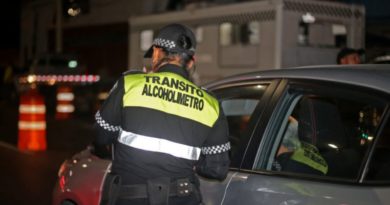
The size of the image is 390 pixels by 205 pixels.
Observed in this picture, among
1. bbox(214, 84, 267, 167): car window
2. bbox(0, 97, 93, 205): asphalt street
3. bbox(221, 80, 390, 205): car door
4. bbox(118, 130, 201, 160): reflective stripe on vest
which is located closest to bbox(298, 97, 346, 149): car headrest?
bbox(221, 80, 390, 205): car door

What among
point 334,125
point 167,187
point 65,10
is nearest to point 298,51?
point 65,10

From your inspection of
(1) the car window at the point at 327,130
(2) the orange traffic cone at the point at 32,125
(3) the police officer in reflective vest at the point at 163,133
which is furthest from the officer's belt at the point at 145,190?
(2) the orange traffic cone at the point at 32,125

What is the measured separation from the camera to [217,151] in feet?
10.1

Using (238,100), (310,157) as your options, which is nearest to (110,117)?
(310,157)

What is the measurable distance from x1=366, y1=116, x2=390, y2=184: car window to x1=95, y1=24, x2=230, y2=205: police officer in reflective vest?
0.65 metres

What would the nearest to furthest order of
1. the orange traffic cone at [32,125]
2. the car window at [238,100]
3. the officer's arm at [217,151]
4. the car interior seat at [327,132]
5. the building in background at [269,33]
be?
the officer's arm at [217,151] → the car interior seat at [327,132] → the car window at [238,100] → the orange traffic cone at [32,125] → the building in background at [269,33]

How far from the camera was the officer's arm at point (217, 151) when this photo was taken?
306 centimetres

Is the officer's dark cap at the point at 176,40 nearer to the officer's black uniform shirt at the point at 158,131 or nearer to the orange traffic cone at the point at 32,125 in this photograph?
the officer's black uniform shirt at the point at 158,131

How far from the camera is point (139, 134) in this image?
2.97 m

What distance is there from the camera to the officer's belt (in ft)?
9.64

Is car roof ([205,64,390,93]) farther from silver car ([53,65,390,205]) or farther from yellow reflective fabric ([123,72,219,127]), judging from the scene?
yellow reflective fabric ([123,72,219,127])

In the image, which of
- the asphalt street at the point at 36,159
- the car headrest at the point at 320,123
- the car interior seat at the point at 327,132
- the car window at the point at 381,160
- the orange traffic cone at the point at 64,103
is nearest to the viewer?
the car window at the point at 381,160

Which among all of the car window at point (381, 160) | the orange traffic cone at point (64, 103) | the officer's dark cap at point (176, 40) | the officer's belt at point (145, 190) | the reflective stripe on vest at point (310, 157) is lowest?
the orange traffic cone at point (64, 103)

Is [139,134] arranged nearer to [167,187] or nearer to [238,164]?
[167,187]
